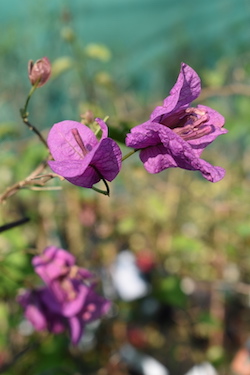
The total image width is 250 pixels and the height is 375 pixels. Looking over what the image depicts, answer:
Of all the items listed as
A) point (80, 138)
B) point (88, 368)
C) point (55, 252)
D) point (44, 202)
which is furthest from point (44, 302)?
point (44, 202)

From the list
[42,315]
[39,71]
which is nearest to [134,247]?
[42,315]

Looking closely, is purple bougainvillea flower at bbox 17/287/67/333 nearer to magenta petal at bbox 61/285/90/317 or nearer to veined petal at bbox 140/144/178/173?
magenta petal at bbox 61/285/90/317

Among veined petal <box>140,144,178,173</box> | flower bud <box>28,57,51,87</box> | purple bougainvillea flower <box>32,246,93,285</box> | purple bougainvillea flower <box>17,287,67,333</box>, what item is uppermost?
→ flower bud <box>28,57,51,87</box>

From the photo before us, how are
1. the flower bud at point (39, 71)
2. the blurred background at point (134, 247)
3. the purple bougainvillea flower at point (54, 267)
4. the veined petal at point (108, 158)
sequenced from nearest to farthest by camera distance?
1. the veined petal at point (108, 158)
2. the flower bud at point (39, 71)
3. the purple bougainvillea flower at point (54, 267)
4. the blurred background at point (134, 247)

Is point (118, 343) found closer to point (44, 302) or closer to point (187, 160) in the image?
point (44, 302)

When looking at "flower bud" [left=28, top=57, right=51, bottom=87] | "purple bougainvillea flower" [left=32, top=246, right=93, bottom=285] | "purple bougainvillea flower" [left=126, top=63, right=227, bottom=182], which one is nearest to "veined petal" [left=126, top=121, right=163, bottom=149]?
"purple bougainvillea flower" [left=126, top=63, right=227, bottom=182]

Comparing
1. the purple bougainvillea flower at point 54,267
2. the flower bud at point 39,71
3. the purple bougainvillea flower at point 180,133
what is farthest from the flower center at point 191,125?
the purple bougainvillea flower at point 54,267

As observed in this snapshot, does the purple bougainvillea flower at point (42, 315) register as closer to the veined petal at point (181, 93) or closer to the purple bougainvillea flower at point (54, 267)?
the purple bougainvillea flower at point (54, 267)
